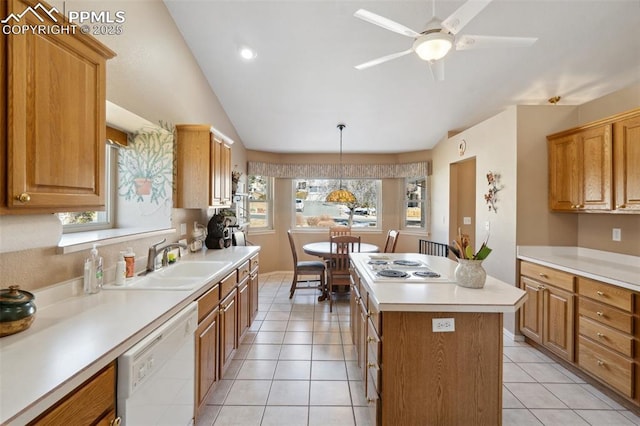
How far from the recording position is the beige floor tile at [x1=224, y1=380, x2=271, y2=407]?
2049 millimetres

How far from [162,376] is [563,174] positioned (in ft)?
12.3

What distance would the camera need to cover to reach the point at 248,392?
7.06 ft

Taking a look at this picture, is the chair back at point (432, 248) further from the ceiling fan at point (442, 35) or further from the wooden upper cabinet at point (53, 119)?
the wooden upper cabinet at point (53, 119)

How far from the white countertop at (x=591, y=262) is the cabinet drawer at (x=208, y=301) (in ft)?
9.30

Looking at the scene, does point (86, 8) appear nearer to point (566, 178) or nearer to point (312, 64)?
point (312, 64)

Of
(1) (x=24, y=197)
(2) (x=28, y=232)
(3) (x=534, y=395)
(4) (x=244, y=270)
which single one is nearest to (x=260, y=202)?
(4) (x=244, y=270)

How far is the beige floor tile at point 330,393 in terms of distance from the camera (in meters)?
2.04

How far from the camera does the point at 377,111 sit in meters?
4.14

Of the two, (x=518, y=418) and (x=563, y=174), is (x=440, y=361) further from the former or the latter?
(x=563, y=174)

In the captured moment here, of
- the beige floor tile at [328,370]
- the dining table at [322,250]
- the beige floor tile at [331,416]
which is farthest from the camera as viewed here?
the dining table at [322,250]

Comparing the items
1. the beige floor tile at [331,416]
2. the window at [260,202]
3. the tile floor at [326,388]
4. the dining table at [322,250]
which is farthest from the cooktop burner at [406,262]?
the window at [260,202]

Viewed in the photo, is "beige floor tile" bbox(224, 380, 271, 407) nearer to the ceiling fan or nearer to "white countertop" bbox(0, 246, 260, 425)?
"white countertop" bbox(0, 246, 260, 425)

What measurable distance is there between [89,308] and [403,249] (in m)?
5.16

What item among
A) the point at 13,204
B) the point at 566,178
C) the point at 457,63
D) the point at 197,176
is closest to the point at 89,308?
the point at 13,204
